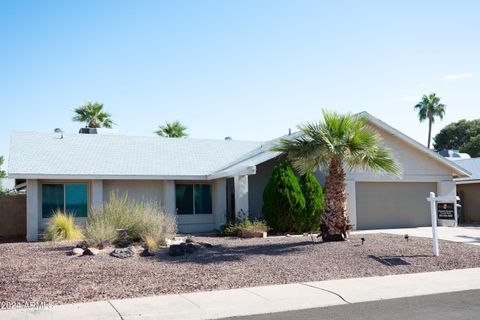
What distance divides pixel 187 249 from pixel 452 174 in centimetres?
1529

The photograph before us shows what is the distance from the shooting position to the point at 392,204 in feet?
75.6

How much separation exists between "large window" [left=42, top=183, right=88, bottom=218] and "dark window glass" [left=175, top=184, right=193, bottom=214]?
3.88m

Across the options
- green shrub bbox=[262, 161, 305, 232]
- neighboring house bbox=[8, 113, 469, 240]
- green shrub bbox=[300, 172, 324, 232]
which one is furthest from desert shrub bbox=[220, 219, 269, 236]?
green shrub bbox=[300, 172, 324, 232]

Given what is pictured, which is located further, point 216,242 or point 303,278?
point 216,242

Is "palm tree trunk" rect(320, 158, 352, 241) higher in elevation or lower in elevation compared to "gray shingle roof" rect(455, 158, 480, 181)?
lower

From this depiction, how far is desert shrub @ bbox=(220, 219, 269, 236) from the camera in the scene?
18.8m

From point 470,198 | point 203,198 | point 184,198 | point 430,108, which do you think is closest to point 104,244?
point 184,198

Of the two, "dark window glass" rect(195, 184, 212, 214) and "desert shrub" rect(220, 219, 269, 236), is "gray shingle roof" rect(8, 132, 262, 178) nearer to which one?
"dark window glass" rect(195, 184, 212, 214)

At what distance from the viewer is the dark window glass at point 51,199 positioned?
66.9ft

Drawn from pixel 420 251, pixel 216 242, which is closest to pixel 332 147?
pixel 420 251

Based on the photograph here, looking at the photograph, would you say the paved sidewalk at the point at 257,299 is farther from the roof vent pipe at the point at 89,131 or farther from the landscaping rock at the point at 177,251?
the roof vent pipe at the point at 89,131

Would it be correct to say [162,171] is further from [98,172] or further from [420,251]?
[420,251]

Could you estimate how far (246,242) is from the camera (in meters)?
16.8

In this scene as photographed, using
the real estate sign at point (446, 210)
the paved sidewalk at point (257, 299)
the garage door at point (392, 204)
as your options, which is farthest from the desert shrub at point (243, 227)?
the paved sidewalk at point (257, 299)
